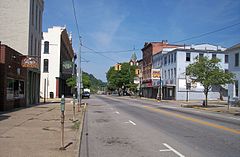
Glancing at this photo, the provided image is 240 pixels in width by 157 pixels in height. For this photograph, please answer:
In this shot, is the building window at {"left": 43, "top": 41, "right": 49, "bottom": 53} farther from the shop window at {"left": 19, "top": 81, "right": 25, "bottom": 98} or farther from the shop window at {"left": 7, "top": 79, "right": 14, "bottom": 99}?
the shop window at {"left": 7, "top": 79, "right": 14, "bottom": 99}

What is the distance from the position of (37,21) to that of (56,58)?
976 inches

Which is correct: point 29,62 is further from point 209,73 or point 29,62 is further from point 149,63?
point 149,63

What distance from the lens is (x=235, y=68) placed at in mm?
42562

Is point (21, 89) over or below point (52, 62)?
below

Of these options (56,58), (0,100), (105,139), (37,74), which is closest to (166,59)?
(56,58)

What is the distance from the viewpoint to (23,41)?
33.8 metres

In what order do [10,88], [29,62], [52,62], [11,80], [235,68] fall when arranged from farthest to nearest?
[52,62]
[235,68]
[29,62]
[11,80]
[10,88]

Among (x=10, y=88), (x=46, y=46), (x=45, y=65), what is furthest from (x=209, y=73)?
(x=46, y=46)

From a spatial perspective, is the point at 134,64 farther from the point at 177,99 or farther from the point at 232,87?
the point at 232,87

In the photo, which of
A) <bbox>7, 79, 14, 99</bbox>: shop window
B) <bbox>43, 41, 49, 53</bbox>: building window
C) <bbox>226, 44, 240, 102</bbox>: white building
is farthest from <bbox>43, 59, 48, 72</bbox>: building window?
<bbox>7, 79, 14, 99</bbox>: shop window

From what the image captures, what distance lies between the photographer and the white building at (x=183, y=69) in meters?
63.5

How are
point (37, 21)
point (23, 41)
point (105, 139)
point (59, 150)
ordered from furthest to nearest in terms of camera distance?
1. point (37, 21)
2. point (23, 41)
3. point (105, 139)
4. point (59, 150)

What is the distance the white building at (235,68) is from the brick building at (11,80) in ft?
79.9

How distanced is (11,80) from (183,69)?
4135cm
